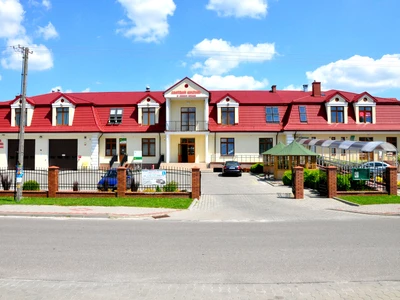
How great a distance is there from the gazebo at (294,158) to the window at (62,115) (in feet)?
74.4

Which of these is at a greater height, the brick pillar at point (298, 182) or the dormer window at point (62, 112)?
the dormer window at point (62, 112)

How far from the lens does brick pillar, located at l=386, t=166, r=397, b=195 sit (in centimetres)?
1734

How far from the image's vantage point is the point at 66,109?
37.3m

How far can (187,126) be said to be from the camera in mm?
37844

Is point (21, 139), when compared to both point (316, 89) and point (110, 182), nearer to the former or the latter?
point (110, 182)

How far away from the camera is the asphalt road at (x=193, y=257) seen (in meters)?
5.77

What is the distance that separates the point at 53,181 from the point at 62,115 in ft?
73.0

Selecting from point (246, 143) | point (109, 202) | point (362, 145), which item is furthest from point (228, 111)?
point (109, 202)

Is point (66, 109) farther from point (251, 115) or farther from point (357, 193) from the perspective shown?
point (357, 193)

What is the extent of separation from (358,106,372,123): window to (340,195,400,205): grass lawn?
22.3m

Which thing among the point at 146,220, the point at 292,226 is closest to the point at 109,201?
the point at 146,220

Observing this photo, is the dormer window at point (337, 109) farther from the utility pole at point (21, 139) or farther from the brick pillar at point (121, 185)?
the utility pole at point (21, 139)

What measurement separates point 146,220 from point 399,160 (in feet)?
97.7

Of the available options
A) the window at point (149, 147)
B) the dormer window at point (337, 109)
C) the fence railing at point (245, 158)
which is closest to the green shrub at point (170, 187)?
the fence railing at point (245, 158)
